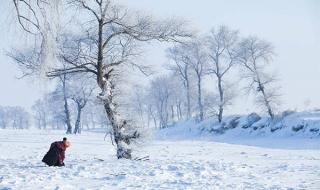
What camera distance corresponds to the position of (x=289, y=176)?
13664 mm

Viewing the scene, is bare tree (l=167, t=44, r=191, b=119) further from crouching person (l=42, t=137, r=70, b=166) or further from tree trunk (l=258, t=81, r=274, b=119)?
crouching person (l=42, t=137, r=70, b=166)

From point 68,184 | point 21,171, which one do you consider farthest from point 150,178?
point 21,171

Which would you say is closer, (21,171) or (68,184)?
(68,184)

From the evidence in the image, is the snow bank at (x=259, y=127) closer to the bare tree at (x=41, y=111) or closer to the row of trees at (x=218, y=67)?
the row of trees at (x=218, y=67)

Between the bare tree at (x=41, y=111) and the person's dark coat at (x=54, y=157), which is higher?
the bare tree at (x=41, y=111)

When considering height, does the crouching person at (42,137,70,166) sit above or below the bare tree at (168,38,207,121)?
below

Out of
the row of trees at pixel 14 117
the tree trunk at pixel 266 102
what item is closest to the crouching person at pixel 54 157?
the tree trunk at pixel 266 102

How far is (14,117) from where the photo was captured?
5325 inches

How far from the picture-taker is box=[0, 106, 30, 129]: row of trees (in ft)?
438

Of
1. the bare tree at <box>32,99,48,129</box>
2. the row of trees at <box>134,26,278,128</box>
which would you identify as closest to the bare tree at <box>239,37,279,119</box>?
the row of trees at <box>134,26,278,128</box>

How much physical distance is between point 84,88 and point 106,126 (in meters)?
37.6

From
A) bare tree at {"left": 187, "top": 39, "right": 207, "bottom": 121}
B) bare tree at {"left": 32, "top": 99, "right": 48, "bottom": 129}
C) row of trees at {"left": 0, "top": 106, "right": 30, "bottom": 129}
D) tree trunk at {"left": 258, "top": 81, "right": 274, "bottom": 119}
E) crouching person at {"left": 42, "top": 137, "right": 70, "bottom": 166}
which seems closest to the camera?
crouching person at {"left": 42, "top": 137, "right": 70, "bottom": 166}

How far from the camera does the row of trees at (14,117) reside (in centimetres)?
13338

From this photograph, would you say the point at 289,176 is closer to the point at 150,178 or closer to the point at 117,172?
the point at 150,178
